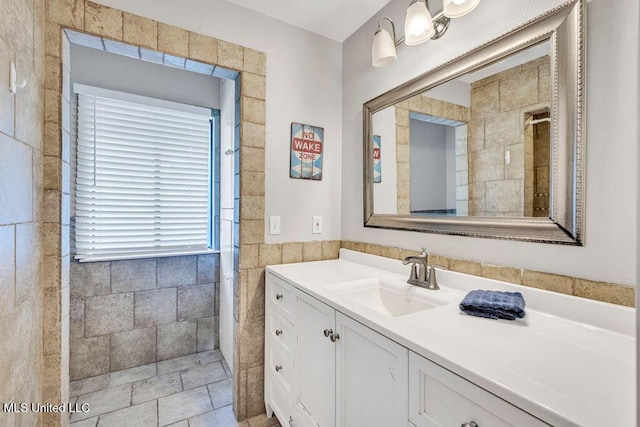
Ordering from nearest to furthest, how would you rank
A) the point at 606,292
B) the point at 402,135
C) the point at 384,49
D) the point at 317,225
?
the point at 606,292 < the point at 384,49 < the point at 402,135 < the point at 317,225

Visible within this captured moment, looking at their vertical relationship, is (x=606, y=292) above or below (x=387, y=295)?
above

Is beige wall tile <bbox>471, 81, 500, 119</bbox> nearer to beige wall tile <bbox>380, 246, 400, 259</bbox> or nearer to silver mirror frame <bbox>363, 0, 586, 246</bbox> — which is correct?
silver mirror frame <bbox>363, 0, 586, 246</bbox>

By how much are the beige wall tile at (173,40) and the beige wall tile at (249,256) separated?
44.4 inches

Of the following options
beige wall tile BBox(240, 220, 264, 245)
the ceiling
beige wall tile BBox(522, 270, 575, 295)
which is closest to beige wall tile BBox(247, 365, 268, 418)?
beige wall tile BBox(240, 220, 264, 245)

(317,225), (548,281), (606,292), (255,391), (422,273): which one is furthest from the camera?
(317,225)

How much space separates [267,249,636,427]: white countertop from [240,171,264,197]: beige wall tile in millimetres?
797

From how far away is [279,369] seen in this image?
1575 mm

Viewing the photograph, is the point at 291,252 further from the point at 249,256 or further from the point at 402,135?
the point at 402,135

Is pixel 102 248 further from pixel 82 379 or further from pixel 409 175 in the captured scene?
pixel 409 175

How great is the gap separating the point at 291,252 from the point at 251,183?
515 mm

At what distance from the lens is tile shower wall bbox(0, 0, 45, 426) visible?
0.90 m

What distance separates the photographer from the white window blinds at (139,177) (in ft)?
7.04

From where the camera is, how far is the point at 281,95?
1.84 meters

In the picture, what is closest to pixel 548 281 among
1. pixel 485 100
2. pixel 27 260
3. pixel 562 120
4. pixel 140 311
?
pixel 562 120
